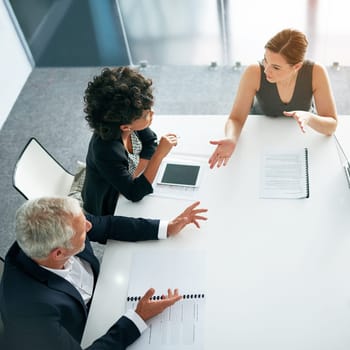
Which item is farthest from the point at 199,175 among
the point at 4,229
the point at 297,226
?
the point at 4,229

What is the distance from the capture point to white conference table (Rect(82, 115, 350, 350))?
1465 mm

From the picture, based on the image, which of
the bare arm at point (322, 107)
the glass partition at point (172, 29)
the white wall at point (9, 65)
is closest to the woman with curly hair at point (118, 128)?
the bare arm at point (322, 107)

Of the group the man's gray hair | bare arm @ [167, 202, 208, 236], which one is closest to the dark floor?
bare arm @ [167, 202, 208, 236]

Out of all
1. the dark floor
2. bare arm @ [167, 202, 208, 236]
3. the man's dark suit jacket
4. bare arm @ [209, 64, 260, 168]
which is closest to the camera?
the man's dark suit jacket

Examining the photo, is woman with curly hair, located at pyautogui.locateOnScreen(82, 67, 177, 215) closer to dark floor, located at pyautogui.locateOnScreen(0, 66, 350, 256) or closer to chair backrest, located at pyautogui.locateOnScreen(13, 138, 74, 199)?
chair backrest, located at pyautogui.locateOnScreen(13, 138, 74, 199)

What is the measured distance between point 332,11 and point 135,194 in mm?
2665

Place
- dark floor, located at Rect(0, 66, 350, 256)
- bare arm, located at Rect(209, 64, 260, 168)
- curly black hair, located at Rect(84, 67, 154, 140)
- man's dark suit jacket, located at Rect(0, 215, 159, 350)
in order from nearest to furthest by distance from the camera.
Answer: man's dark suit jacket, located at Rect(0, 215, 159, 350) → curly black hair, located at Rect(84, 67, 154, 140) → bare arm, located at Rect(209, 64, 260, 168) → dark floor, located at Rect(0, 66, 350, 256)

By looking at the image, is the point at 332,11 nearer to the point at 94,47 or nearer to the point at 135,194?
the point at 94,47

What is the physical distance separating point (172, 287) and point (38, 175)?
33.8 inches

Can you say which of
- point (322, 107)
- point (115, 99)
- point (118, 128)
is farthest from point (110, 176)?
point (322, 107)

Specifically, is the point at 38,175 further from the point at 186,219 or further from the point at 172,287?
the point at 172,287

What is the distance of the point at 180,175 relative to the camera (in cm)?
195

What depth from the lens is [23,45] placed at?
12.9ft

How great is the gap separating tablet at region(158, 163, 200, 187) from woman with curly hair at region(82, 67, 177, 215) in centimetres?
5
